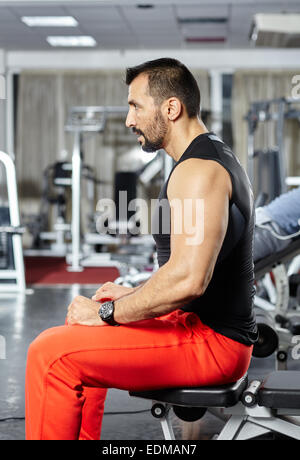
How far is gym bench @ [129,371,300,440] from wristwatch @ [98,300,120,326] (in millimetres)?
191

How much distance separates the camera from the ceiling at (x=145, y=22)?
6.13 metres

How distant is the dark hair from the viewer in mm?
1319

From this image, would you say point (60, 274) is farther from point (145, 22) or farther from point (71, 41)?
point (71, 41)

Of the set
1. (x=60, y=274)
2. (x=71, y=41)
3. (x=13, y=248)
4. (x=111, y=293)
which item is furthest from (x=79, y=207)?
(x=111, y=293)

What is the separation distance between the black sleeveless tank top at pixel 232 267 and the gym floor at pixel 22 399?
697 millimetres

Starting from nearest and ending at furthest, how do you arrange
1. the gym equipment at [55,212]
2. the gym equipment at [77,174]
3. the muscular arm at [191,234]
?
the muscular arm at [191,234], the gym equipment at [77,174], the gym equipment at [55,212]

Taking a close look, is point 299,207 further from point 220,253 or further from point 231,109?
point 231,109

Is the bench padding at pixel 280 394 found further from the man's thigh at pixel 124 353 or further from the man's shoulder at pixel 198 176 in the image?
the man's shoulder at pixel 198 176

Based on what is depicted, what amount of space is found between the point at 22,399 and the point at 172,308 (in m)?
1.25

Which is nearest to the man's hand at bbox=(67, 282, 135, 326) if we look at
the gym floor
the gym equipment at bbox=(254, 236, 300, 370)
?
the gym floor

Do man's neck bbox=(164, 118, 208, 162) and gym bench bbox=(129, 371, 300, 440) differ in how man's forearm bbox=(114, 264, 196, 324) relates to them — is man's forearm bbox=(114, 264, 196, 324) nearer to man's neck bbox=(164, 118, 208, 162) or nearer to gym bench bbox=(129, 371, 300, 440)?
gym bench bbox=(129, 371, 300, 440)

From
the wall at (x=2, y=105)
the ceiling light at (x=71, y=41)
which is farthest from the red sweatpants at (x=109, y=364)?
the wall at (x=2, y=105)

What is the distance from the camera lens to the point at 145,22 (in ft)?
22.6

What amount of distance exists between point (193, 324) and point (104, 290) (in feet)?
1.00
